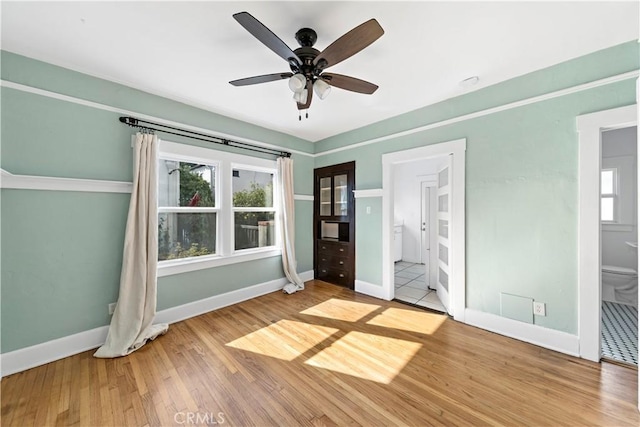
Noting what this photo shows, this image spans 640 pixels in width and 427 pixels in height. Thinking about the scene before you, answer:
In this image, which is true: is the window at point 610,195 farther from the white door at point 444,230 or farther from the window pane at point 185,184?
the window pane at point 185,184

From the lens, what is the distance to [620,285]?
10.7 ft

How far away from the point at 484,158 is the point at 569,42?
1.09 metres

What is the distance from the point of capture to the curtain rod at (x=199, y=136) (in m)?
2.60

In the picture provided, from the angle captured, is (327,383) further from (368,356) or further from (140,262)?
(140,262)

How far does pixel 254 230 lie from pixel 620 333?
4596 millimetres

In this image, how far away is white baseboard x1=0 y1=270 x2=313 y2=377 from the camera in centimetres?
199

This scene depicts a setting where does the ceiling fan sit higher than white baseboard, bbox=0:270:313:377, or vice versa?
the ceiling fan

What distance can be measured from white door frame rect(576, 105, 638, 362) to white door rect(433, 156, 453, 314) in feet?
3.66

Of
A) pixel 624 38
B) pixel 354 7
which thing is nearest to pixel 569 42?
pixel 624 38

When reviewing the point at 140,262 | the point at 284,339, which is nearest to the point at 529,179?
the point at 284,339

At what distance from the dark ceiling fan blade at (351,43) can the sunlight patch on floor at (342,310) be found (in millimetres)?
2721

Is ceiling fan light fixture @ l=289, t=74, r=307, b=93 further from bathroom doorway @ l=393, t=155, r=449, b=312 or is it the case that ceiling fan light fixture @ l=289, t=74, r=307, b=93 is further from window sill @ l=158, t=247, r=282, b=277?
window sill @ l=158, t=247, r=282, b=277

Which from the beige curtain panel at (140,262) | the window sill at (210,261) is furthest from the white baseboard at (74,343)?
the window sill at (210,261)

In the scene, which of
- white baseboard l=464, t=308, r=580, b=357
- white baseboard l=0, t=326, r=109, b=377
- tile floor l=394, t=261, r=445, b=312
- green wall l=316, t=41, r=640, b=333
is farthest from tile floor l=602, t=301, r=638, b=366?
white baseboard l=0, t=326, r=109, b=377
